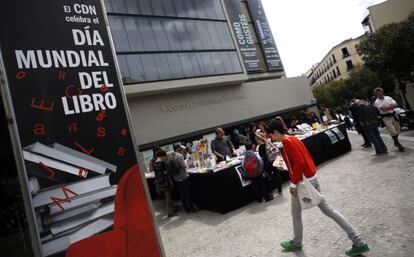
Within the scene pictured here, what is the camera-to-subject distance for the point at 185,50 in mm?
26734

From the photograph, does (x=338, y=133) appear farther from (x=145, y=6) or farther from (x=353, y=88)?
(x=353, y=88)

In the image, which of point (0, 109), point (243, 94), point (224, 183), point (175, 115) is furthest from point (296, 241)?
point (243, 94)

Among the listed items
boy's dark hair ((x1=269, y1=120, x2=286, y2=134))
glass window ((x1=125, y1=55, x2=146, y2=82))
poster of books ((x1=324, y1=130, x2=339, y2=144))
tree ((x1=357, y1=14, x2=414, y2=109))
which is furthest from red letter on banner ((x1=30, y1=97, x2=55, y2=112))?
tree ((x1=357, y1=14, x2=414, y2=109))

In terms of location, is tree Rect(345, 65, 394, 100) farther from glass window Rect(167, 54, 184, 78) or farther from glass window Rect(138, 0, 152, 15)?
glass window Rect(138, 0, 152, 15)

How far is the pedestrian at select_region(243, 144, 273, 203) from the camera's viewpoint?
23.7ft

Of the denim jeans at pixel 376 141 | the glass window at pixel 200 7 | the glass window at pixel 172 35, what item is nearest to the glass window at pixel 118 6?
the glass window at pixel 172 35

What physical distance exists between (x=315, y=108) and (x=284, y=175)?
3358cm

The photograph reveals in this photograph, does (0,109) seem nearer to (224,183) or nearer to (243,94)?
(224,183)

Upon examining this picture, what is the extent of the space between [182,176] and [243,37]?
29.0 m

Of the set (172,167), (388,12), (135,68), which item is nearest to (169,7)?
(135,68)

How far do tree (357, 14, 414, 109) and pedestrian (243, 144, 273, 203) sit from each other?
19901 mm

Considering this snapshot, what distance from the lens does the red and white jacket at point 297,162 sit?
3926 millimetres

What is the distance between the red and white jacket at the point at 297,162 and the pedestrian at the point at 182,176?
14.4 ft

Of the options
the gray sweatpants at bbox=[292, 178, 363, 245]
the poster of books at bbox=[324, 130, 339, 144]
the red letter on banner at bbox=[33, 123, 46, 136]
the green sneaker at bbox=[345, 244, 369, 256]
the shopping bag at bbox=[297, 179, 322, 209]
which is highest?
the red letter on banner at bbox=[33, 123, 46, 136]
